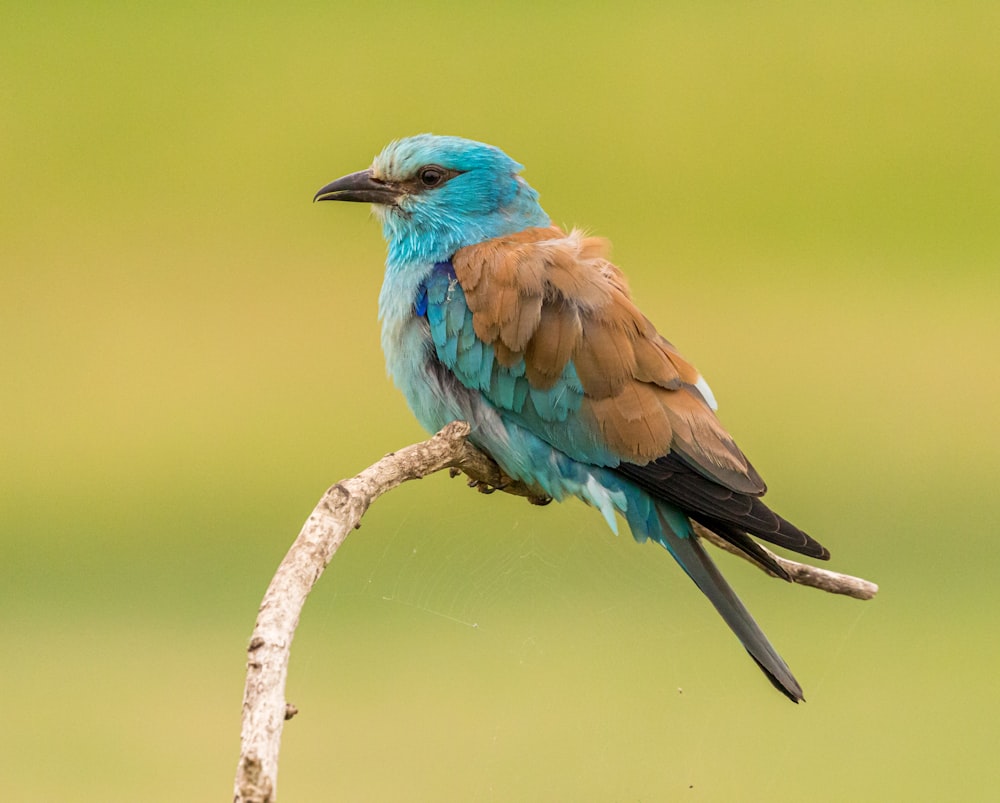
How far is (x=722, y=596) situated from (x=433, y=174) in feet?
4.22

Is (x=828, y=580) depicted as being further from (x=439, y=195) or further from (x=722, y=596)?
(x=439, y=195)

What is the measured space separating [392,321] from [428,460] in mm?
799

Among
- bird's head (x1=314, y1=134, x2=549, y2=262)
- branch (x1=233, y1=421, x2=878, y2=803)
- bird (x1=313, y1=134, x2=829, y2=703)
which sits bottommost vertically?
branch (x1=233, y1=421, x2=878, y2=803)

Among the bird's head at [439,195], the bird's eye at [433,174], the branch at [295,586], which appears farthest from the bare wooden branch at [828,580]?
the bird's eye at [433,174]

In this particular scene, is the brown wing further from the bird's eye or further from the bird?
the bird's eye

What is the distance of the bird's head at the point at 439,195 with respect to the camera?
11.3ft

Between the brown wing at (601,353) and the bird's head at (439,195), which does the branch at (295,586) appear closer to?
the brown wing at (601,353)

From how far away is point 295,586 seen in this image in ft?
6.44

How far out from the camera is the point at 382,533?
6.36 metres

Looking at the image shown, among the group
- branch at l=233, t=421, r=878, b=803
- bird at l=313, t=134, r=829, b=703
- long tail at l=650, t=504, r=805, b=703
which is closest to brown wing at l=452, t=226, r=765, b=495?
bird at l=313, t=134, r=829, b=703

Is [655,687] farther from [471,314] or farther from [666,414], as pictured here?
[471,314]

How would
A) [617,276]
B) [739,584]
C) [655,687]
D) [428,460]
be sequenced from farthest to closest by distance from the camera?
1. [739,584]
2. [655,687]
3. [617,276]
4. [428,460]

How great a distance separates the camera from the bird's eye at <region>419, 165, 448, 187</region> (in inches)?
137

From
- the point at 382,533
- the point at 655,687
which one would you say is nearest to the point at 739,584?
the point at 382,533
